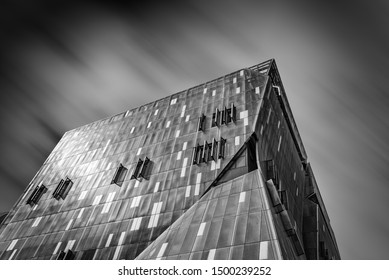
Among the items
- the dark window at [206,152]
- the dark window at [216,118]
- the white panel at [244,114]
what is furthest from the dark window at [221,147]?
Answer: the white panel at [244,114]

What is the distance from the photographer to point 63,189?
5244 cm

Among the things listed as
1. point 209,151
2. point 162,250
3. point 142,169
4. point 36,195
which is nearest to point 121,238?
point 142,169

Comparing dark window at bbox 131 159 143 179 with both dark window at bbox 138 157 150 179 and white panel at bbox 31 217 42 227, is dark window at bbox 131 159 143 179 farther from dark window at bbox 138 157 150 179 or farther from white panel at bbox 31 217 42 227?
white panel at bbox 31 217 42 227

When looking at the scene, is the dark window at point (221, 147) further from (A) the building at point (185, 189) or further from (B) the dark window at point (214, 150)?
(B) the dark window at point (214, 150)

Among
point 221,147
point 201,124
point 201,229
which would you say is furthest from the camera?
point 201,124

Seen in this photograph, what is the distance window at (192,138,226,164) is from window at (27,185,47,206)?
35286 millimetres

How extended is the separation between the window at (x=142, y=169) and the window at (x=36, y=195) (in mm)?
23606

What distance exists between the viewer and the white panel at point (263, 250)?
2105cm

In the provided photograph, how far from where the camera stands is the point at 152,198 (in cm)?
3994

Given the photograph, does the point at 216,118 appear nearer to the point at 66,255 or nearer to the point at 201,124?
the point at 201,124

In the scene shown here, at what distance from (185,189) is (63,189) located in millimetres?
28728

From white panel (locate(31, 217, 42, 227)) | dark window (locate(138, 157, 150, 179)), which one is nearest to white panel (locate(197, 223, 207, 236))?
dark window (locate(138, 157, 150, 179))
